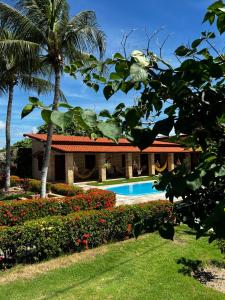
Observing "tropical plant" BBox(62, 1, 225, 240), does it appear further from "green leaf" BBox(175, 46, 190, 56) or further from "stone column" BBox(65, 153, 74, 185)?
"stone column" BBox(65, 153, 74, 185)

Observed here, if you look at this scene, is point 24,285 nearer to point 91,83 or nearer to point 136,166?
point 91,83

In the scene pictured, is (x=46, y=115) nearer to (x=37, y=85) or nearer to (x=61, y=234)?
(x=61, y=234)

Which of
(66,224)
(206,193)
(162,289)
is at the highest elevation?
(206,193)

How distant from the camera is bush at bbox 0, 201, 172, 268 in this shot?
27.5 feet

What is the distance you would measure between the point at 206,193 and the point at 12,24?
1602cm

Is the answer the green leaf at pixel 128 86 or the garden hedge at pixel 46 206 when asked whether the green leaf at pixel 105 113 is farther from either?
the garden hedge at pixel 46 206

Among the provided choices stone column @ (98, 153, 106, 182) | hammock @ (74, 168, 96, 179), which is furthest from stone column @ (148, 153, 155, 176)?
hammock @ (74, 168, 96, 179)

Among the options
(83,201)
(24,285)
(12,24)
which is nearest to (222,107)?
(24,285)

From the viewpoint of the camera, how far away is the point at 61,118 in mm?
1053

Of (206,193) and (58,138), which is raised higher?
(58,138)

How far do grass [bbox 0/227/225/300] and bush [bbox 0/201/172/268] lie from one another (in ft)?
1.17

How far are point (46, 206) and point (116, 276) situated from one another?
24.6 feet

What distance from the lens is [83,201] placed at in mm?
14703

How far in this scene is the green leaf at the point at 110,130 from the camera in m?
1.18
